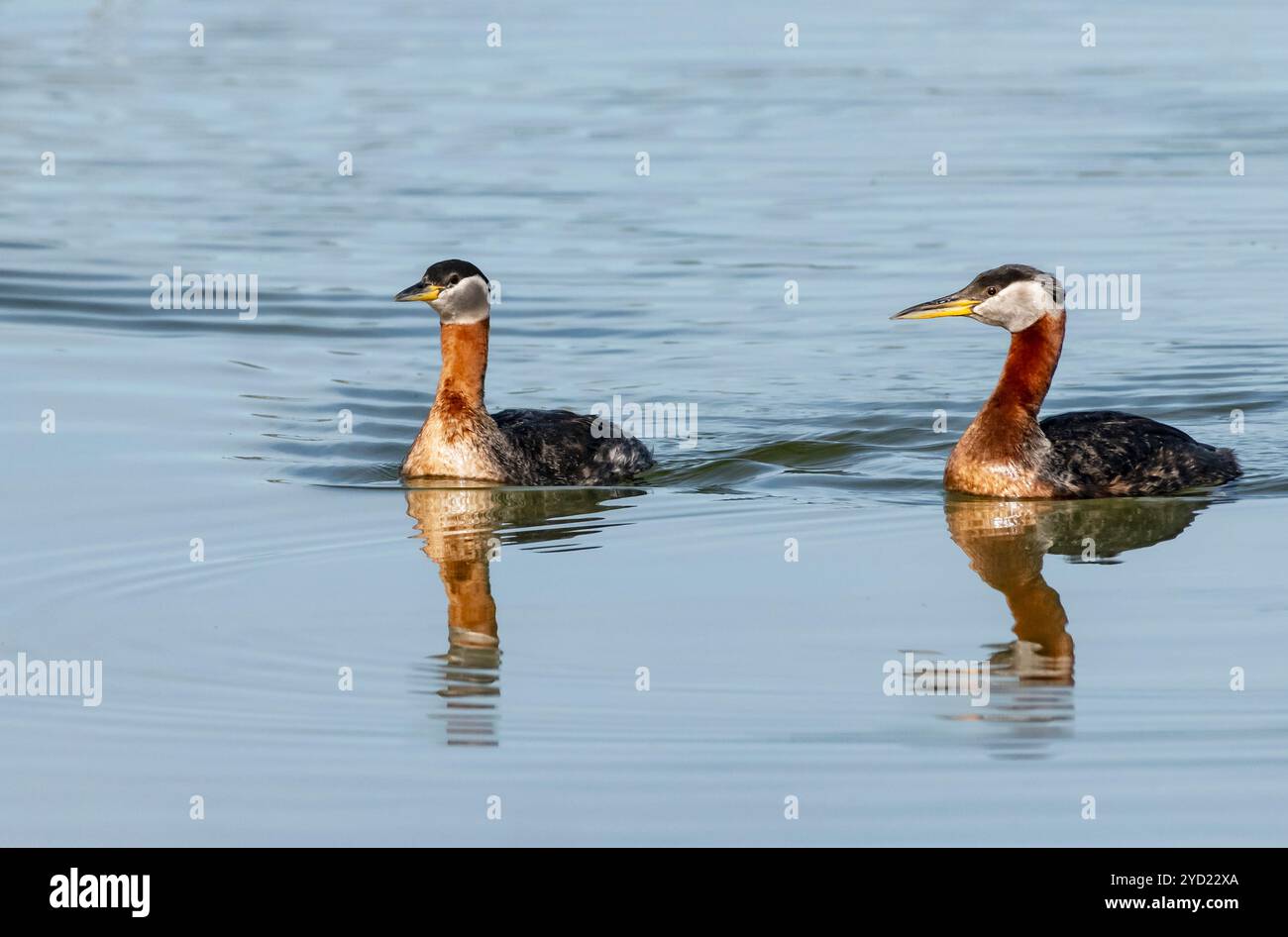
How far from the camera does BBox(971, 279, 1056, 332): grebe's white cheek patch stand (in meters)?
13.3

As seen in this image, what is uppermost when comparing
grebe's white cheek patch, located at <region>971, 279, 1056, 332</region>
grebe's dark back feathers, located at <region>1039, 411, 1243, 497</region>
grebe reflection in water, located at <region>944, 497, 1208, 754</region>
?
grebe's white cheek patch, located at <region>971, 279, 1056, 332</region>

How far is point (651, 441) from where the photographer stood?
1540cm

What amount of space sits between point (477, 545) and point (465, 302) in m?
2.15

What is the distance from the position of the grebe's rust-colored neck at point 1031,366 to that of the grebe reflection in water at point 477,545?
8.08ft

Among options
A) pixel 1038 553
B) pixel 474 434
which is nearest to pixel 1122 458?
pixel 1038 553

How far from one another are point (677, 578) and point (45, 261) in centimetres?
1170

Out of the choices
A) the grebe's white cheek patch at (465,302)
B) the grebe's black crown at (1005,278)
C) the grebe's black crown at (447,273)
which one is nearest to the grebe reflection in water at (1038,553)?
the grebe's black crown at (1005,278)

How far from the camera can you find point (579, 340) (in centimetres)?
1839

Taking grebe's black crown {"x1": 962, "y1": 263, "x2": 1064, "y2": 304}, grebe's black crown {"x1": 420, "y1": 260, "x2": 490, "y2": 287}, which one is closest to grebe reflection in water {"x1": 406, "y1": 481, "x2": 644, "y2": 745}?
grebe's black crown {"x1": 420, "y1": 260, "x2": 490, "y2": 287}

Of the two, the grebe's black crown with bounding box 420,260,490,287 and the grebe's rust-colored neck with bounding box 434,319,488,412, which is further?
the grebe's rust-colored neck with bounding box 434,319,488,412

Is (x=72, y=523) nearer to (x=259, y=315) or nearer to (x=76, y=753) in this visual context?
(x=76, y=753)

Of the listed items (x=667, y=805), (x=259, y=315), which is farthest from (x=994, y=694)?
(x=259, y=315)

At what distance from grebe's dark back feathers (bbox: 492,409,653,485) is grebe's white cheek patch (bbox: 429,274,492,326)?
77 centimetres

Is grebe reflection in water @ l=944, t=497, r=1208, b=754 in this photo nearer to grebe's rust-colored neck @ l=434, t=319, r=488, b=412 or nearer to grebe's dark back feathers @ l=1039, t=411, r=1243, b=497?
grebe's dark back feathers @ l=1039, t=411, r=1243, b=497
